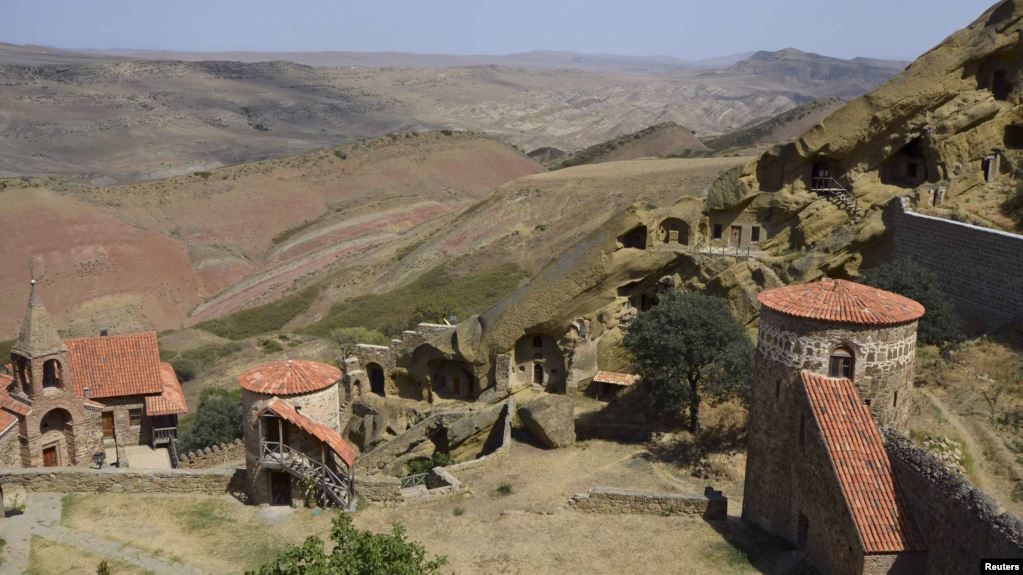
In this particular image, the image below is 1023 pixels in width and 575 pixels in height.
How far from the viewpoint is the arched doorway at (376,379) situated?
135ft

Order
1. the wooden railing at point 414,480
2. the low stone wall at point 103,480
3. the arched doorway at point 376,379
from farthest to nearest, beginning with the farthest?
the arched doorway at point 376,379
the wooden railing at point 414,480
the low stone wall at point 103,480

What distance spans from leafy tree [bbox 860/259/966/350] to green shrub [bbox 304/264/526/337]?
29238 millimetres

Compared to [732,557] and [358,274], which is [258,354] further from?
[732,557]

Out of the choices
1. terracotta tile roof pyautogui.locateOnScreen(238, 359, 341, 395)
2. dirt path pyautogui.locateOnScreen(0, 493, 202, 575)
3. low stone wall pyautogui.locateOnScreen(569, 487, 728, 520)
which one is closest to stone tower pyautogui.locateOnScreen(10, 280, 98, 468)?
dirt path pyautogui.locateOnScreen(0, 493, 202, 575)

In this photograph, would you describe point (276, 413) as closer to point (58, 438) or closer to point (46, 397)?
point (46, 397)

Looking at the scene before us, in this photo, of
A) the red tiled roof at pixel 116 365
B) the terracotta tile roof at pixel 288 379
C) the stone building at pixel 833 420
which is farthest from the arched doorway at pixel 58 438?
the stone building at pixel 833 420

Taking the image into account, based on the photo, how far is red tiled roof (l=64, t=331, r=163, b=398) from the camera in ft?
105

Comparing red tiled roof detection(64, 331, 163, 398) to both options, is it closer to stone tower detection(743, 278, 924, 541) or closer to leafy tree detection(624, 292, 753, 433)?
leafy tree detection(624, 292, 753, 433)

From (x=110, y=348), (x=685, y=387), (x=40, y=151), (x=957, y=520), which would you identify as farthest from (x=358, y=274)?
(x=40, y=151)

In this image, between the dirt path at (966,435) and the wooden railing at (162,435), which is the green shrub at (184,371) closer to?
the wooden railing at (162,435)

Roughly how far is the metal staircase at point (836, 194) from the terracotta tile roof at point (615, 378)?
12881 millimetres

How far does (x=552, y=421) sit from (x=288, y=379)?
Answer: 10205 millimetres

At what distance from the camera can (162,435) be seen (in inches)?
1281

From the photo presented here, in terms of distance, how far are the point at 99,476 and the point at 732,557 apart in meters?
18.2
